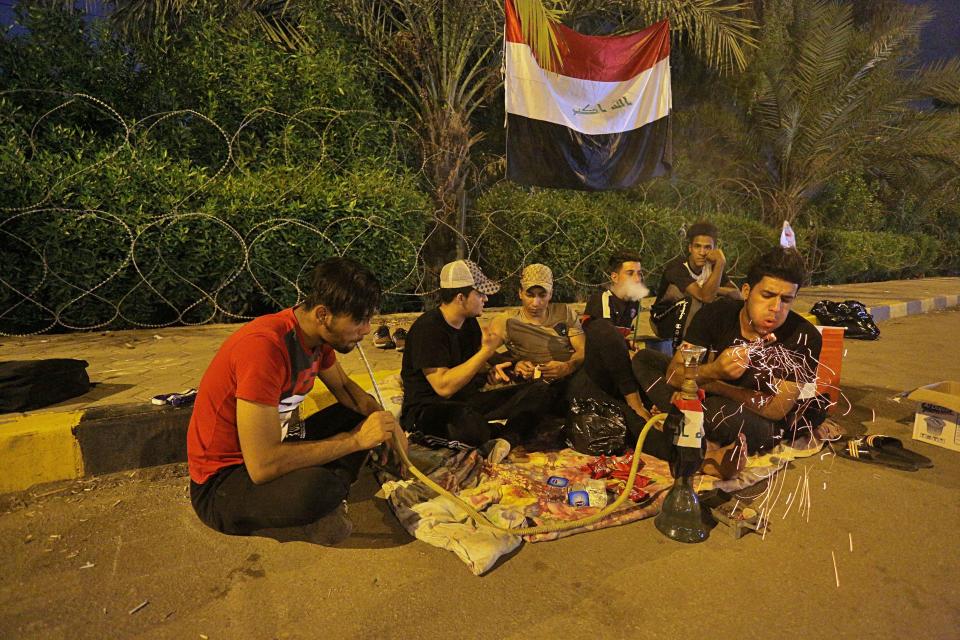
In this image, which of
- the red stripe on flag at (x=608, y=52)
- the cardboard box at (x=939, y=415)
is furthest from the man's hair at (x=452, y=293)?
the red stripe on flag at (x=608, y=52)

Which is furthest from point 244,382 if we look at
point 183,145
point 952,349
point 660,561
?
point 952,349

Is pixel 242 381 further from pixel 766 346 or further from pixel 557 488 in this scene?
pixel 766 346

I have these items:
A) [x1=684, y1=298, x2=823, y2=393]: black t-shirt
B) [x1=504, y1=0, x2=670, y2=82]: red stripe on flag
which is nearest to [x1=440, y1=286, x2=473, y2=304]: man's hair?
[x1=684, y1=298, x2=823, y2=393]: black t-shirt

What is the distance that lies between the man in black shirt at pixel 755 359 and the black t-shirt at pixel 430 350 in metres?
1.22

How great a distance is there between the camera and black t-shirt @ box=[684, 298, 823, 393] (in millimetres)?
3258

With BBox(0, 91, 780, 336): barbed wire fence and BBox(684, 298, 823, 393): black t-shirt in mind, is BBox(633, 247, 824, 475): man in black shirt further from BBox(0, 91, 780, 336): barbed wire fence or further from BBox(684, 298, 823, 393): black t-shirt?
BBox(0, 91, 780, 336): barbed wire fence

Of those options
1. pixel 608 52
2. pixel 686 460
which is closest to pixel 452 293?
pixel 686 460

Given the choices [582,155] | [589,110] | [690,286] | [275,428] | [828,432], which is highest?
[589,110]

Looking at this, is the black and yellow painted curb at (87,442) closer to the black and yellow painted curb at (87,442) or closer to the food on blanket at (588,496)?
the black and yellow painted curb at (87,442)

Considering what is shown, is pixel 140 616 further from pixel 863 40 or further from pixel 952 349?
pixel 863 40

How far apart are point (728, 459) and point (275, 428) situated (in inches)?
95.4

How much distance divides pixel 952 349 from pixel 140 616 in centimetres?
836

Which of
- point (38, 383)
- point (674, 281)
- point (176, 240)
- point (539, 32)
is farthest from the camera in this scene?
point (539, 32)

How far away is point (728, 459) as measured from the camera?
3.27 metres
